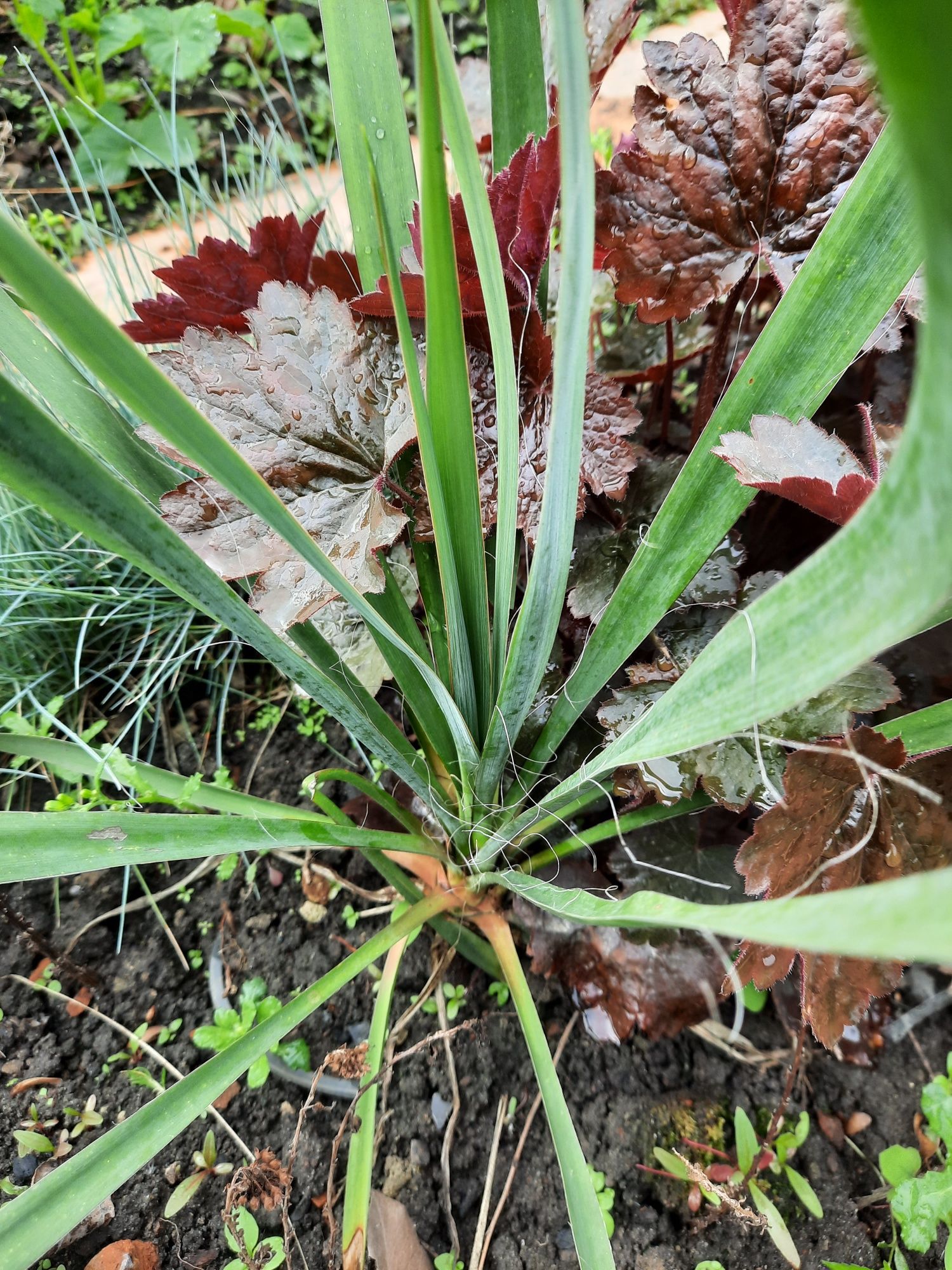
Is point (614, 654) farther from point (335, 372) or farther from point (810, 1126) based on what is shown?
point (810, 1126)

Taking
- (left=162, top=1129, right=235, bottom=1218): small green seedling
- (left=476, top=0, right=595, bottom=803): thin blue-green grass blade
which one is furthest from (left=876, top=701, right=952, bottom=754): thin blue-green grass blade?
(left=162, top=1129, right=235, bottom=1218): small green seedling

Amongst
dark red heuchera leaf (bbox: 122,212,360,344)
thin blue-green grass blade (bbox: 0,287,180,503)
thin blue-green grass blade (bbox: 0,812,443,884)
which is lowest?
thin blue-green grass blade (bbox: 0,812,443,884)

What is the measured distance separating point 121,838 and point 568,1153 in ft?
1.22

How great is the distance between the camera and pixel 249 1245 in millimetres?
584

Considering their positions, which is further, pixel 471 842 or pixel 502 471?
pixel 471 842

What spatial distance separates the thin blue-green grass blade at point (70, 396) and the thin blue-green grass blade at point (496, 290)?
0.27 metres

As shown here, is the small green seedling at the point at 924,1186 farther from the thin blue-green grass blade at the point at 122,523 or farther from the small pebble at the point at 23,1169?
the small pebble at the point at 23,1169

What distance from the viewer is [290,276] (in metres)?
0.60

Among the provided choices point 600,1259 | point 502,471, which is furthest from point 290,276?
point 600,1259

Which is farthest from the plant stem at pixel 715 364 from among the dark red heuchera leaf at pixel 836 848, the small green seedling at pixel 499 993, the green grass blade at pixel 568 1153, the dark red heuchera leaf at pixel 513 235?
the small green seedling at pixel 499 993

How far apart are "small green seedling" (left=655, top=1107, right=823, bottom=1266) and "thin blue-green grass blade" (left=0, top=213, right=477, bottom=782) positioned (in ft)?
2.08

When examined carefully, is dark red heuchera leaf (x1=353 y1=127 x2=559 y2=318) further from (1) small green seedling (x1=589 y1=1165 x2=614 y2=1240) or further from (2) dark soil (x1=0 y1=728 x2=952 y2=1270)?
(1) small green seedling (x1=589 y1=1165 x2=614 y2=1240)

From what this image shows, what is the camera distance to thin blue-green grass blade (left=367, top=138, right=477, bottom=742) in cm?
36

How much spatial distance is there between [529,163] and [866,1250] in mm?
918
